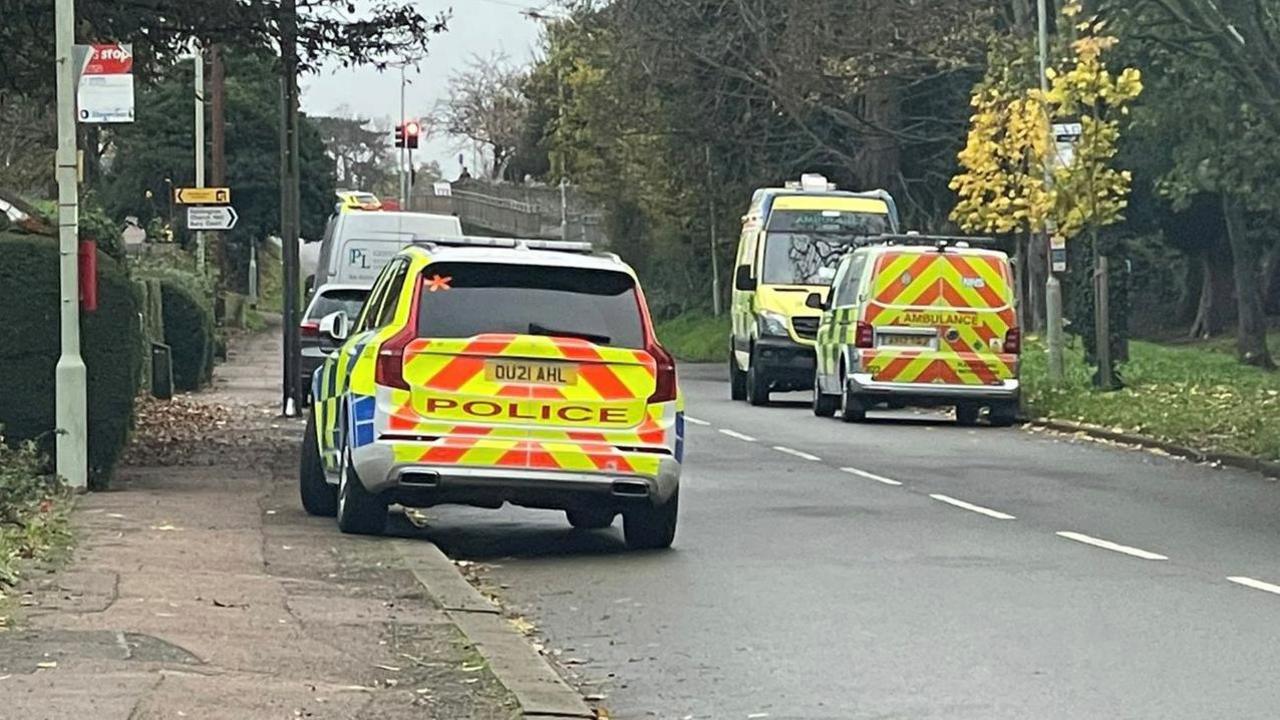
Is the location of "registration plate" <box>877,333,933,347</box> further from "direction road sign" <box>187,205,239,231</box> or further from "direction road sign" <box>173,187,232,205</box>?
"direction road sign" <box>173,187,232,205</box>

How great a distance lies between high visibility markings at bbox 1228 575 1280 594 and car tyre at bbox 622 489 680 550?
3.28 m

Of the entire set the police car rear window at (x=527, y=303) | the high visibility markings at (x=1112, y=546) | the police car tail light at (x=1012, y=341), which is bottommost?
the high visibility markings at (x=1112, y=546)

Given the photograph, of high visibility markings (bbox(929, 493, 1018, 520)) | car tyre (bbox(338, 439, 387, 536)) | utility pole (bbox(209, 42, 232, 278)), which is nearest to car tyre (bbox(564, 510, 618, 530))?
car tyre (bbox(338, 439, 387, 536))

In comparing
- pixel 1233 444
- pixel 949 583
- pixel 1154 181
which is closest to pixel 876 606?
pixel 949 583

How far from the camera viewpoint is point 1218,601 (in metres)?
11.4

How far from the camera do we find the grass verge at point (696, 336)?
56188 mm

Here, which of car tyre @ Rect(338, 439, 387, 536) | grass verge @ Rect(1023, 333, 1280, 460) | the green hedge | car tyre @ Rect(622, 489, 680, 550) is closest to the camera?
car tyre @ Rect(338, 439, 387, 536)

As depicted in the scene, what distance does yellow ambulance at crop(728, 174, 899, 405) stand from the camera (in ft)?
103

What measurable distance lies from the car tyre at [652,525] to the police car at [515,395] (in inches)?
0.6

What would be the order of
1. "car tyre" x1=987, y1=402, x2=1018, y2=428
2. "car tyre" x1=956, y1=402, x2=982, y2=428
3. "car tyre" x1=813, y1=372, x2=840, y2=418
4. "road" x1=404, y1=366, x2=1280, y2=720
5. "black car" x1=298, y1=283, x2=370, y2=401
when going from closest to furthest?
"road" x1=404, y1=366, x2=1280, y2=720 < "car tyre" x1=987, y1=402, x2=1018, y2=428 < "car tyre" x1=956, y1=402, x2=982, y2=428 < "black car" x1=298, y1=283, x2=370, y2=401 < "car tyre" x1=813, y1=372, x2=840, y2=418

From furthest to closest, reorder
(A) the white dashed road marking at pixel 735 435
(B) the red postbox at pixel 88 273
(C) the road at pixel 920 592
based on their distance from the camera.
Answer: (A) the white dashed road marking at pixel 735 435
(B) the red postbox at pixel 88 273
(C) the road at pixel 920 592

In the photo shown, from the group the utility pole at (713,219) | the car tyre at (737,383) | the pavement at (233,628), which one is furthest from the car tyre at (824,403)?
the utility pole at (713,219)

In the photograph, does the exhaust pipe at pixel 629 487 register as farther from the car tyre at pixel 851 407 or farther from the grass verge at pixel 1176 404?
the car tyre at pixel 851 407

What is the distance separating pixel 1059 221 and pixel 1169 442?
7.05m
